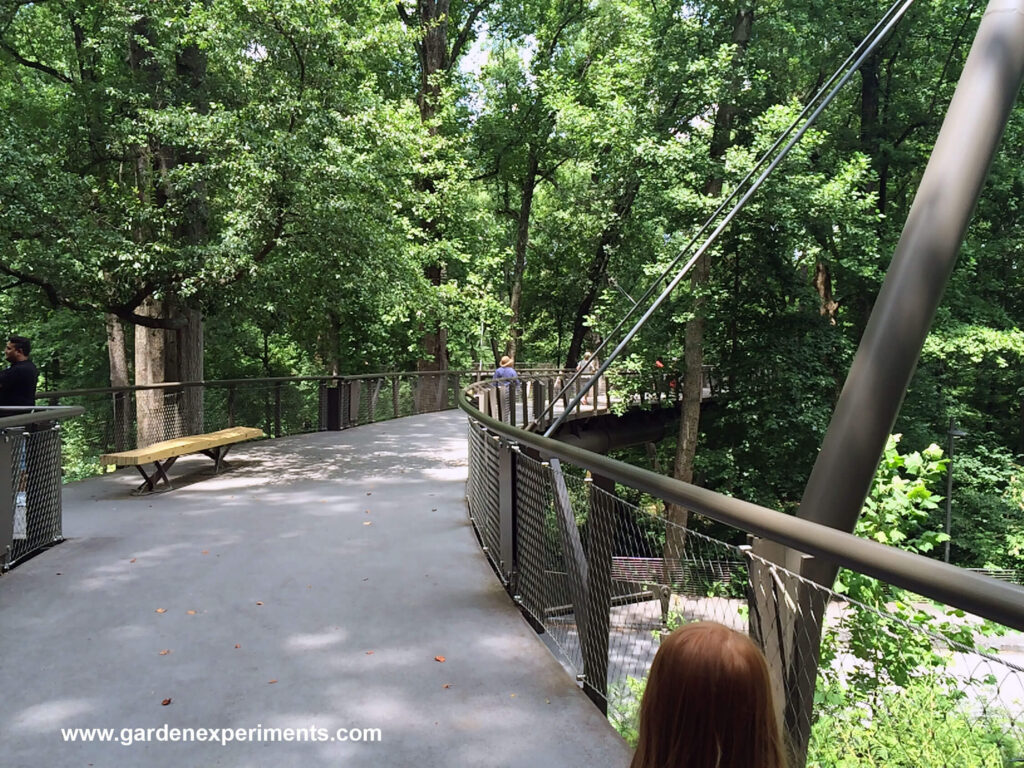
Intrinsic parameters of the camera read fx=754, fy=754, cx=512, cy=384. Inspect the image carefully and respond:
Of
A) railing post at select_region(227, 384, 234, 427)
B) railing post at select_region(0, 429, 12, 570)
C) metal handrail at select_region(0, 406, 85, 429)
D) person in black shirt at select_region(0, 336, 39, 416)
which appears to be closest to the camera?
railing post at select_region(0, 429, 12, 570)

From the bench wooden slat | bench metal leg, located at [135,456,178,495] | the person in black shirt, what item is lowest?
bench metal leg, located at [135,456,178,495]

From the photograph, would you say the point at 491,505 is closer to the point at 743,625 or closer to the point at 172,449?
the point at 743,625

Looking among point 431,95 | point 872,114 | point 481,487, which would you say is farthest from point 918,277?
point 872,114

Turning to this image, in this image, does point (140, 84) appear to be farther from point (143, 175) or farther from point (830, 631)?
point (830, 631)

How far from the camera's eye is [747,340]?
843 inches

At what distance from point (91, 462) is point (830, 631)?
10.6m

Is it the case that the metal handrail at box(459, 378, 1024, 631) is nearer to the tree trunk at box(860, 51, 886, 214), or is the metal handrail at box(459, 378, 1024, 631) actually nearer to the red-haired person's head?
the red-haired person's head

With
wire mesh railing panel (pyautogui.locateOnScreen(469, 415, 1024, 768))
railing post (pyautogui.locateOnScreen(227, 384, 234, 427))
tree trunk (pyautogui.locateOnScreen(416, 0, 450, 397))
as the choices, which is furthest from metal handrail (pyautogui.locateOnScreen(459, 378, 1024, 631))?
tree trunk (pyautogui.locateOnScreen(416, 0, 450, 397))

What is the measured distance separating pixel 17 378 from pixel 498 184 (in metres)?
28.6

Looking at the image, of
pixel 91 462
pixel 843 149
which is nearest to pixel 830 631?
pixel 91 462

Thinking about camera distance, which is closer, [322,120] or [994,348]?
→ [322,120]

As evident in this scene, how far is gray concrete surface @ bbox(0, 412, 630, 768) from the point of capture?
3.01 metres

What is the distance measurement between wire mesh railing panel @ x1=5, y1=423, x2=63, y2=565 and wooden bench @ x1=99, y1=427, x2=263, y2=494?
5.51 ft

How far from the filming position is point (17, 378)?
23.9 feet
